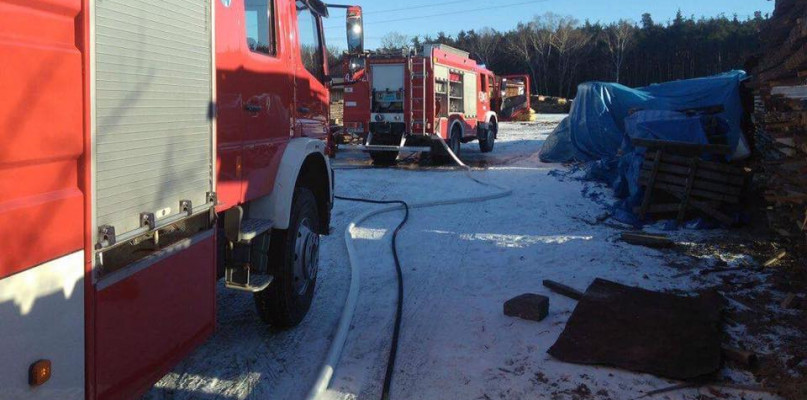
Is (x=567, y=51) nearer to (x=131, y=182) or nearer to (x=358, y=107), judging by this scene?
(x=358, y=107)

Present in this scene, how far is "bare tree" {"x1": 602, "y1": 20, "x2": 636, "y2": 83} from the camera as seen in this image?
184 feet

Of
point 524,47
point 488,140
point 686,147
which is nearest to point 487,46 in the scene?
point 524,47

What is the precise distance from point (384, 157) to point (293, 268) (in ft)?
41.5

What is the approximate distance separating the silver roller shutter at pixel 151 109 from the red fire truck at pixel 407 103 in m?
12.8

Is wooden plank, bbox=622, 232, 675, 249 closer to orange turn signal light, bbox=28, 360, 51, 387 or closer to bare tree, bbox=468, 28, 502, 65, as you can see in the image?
orange turn signal light, bbox=28, 360, 51, 387

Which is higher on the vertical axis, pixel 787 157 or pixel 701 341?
pixel 787 157

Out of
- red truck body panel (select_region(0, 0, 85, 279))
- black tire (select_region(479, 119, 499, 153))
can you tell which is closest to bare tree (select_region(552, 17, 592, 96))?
black tire (select_region(479, 119, 499, 153))

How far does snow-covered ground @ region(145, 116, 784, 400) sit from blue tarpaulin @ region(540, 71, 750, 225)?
3.65 ft

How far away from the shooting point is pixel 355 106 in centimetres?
1667

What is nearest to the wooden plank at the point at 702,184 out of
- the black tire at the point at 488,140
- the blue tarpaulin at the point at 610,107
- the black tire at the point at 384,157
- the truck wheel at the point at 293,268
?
the blue tarpaulin at the point at 610,107

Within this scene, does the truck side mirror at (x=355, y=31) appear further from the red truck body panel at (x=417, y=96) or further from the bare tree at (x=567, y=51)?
the bare tree at (x=567, y=51)

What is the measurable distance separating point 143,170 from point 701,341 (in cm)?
379

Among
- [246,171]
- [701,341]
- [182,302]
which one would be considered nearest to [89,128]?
[182,302]

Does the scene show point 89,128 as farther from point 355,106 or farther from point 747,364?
point 355,106
